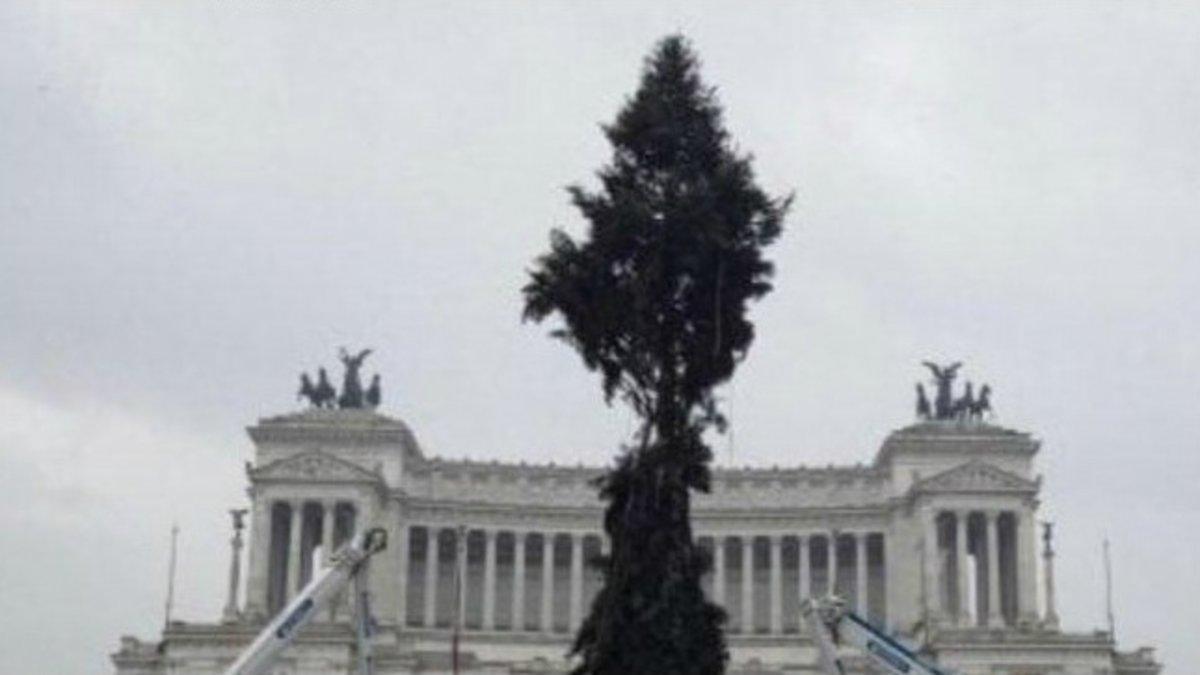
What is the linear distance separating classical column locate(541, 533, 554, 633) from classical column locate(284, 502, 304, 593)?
57.7 ft

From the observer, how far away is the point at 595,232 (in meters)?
50.8

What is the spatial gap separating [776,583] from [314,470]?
3295 centimetres

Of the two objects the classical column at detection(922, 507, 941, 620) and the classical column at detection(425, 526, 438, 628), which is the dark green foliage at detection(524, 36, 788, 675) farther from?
the classical column at detection(425, 526, 438, 628)

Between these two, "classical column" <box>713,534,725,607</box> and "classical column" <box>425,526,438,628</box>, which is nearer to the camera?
"classical column" <box>425,526,438,628</box>

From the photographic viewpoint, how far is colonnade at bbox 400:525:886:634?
459 feet

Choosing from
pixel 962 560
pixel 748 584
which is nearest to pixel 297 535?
pixel 748 584

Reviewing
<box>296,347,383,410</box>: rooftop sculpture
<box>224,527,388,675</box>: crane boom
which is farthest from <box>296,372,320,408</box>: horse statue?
<box>224,527,388,675</box>: crane boom

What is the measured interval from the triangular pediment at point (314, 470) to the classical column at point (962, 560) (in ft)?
127

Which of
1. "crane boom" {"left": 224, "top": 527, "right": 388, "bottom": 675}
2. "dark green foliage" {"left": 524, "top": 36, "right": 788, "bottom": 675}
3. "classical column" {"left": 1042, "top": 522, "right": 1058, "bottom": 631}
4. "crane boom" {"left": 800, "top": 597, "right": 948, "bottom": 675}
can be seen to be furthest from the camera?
"classical column" {"left": 1042, "top": 522, "right": 1058, "bottom": 631}

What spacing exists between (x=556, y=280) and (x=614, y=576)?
25.3ft

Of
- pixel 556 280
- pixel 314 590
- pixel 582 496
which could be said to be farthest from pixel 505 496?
pixel 556 280

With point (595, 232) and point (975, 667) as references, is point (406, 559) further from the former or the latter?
point (595, 232)

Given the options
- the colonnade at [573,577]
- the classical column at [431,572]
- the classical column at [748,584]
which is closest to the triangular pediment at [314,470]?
the colonnade at [573,577]

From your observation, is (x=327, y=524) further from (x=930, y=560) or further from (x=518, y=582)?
(x=930, y=560)
